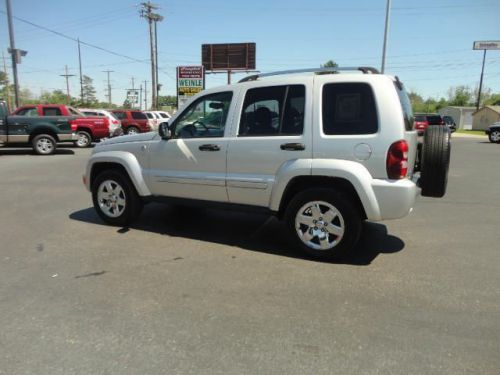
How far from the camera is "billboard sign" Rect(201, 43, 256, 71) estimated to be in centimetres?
3083

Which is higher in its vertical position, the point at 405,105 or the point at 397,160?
the point at 405,105

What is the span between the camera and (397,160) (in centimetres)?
376

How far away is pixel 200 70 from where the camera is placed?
20766 mm

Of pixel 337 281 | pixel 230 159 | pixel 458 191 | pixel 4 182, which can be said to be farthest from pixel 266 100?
pixel 4 182

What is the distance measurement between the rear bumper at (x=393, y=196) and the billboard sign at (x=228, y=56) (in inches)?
1137

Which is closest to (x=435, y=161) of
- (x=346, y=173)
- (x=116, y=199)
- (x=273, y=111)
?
(x=346, y=173)

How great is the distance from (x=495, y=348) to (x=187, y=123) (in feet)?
12.5

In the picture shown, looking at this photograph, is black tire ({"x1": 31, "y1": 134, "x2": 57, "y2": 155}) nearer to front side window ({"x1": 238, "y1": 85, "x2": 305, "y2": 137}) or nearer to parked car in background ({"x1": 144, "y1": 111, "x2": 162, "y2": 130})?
parked car in background ({"x1": 144, "y1": 111, "x2": 162, "y2": 130})

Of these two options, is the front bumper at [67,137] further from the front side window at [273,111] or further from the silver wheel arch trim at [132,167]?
the front side window at [273,111]

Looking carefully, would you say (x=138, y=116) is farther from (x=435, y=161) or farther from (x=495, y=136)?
(x=495, y=136)

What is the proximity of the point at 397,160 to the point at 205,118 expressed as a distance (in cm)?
229

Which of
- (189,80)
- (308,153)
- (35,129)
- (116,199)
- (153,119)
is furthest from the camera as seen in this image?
(153,119)

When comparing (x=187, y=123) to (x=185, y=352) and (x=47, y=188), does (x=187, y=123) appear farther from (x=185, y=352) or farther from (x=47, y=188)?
(x=47, y=188)

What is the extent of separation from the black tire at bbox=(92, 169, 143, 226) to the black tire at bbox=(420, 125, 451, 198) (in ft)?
11.9
